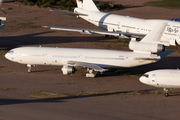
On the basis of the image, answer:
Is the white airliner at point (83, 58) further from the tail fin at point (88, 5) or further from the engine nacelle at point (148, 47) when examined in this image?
the tail fin at point (88, 5)

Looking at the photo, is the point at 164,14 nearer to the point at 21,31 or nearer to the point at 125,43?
the point at 125,43

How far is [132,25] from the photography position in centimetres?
6712

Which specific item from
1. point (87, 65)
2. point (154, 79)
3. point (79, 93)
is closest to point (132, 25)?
point (87, 65)

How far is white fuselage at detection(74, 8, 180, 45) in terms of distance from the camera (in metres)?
62.6

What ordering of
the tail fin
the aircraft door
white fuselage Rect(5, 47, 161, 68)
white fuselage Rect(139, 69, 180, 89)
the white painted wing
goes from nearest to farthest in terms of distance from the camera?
1. white fuselage Rect(139, 69, 180, 89)
2. the aircraft door
3. the white painted wing
4. white fuselage Rect(5, 47, 161, 68)
5. the tail fin

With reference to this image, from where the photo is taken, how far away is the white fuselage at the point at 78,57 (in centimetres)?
4636

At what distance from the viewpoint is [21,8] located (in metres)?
113

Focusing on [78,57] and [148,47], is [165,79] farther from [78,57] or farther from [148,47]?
[78,57]

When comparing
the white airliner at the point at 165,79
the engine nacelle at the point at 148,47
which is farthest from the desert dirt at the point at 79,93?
the engine nacelle at the point at 148,47

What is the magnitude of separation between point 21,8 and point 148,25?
61215 millimetres

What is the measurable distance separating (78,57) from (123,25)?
23.7 metres

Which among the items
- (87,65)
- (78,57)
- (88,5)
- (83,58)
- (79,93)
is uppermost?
(88,5)

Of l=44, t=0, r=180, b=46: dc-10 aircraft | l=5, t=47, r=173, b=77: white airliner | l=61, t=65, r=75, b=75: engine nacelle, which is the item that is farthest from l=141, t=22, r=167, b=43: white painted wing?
l=44, t=0, r=180, b=46: dc-10 aircraft

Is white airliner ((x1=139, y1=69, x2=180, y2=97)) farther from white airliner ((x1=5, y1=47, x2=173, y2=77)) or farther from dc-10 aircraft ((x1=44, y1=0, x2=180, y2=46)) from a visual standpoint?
dc-10 aircraft ((x1=44, y1=0, x2=180, y2=46))
